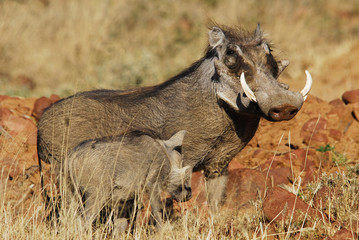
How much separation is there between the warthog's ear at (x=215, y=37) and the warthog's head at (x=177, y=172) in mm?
675

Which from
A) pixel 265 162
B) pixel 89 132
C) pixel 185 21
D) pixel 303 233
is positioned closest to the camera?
pixel 303 233

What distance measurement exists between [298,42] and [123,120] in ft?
28.4

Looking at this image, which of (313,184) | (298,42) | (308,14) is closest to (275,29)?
(298,42)

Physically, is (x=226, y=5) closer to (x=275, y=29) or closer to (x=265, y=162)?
(x=275, y=29)

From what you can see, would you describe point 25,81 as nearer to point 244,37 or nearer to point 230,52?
point 244,37

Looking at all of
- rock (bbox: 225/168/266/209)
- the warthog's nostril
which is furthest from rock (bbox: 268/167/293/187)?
the warthog's nostril

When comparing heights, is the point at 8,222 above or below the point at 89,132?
below

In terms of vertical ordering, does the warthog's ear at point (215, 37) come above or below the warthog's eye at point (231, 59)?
above

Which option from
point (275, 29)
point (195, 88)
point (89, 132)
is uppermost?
point (275, 29)

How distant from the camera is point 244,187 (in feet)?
14.7

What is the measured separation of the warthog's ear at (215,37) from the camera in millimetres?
3891

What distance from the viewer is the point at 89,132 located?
153 inches

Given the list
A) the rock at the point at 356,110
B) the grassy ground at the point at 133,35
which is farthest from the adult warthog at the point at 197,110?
the grassy ground at the point at 133,35

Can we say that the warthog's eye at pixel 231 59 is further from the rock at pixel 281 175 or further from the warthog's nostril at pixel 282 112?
the rock at pixel 281 175
